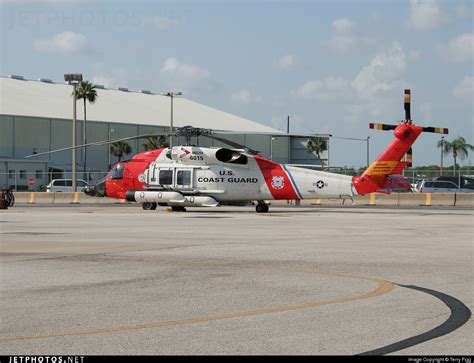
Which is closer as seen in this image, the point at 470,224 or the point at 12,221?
the point at 470,224

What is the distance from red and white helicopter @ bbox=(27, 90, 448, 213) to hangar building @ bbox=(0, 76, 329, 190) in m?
46.3

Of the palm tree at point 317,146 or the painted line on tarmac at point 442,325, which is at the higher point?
the palm tree at point 317,146

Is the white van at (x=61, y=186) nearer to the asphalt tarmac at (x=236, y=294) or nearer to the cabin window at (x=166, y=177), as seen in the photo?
the cabin window at (x=166, y=177)

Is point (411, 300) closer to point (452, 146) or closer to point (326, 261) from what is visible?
point (326, 261)

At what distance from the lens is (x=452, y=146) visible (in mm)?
132375

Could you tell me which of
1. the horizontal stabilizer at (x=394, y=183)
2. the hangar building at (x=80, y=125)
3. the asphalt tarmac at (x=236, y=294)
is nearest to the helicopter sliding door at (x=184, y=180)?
the horizontal stabilizer at (x=394, y=183)

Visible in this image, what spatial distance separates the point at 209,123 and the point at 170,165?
277ft

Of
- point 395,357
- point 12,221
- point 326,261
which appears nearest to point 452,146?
point 12,221

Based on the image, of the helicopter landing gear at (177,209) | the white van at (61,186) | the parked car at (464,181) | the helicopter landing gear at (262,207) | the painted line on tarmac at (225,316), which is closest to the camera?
the painted line on tarmac at (225,316)

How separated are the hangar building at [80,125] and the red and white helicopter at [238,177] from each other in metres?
46.3

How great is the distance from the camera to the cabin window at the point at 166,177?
124 ft

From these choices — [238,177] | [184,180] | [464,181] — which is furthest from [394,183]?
[464,181]

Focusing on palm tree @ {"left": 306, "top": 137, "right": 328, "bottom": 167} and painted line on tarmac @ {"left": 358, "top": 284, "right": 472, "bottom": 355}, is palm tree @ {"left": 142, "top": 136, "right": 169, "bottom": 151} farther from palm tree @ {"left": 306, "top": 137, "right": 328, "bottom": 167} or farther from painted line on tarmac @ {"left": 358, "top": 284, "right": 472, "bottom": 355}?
painted line on tarmac @ {"left": 358, "top": 284, "right": 472, "bottom": 355}

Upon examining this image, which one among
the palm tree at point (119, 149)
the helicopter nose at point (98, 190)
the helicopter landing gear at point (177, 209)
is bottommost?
the helicopter landing gear at point (177, 209)
